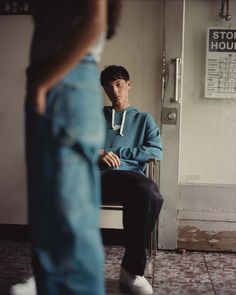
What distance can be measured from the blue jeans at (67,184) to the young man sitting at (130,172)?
1014 millimetres

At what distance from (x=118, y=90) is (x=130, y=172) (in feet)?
1.65

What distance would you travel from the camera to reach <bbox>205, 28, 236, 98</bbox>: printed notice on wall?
2696mm

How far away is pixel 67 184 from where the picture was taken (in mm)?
1021

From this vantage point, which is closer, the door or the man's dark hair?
the man's dark hair

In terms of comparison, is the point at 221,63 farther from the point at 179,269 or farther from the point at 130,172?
the point at 179,269

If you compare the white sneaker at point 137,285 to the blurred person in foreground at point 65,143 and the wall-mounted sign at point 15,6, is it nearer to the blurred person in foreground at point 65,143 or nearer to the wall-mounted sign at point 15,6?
the blurred person in foreground at point 65,143

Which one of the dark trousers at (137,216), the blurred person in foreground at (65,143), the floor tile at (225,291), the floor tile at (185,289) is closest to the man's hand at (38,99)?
the blurred person in foreground at (65,143)

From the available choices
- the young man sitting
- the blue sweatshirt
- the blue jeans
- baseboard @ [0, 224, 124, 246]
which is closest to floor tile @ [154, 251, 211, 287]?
the young man sitting

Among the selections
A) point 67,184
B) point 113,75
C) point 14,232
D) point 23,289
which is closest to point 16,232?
point 14,232

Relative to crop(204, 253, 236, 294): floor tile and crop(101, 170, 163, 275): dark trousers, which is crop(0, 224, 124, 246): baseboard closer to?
crop(204, 253, 236, 294): floor tile

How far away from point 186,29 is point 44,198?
2.00m

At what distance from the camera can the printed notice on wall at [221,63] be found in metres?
2.70

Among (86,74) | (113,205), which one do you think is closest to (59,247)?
(86,74)

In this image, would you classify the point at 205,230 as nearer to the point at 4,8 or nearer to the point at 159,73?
the point at 159,73
